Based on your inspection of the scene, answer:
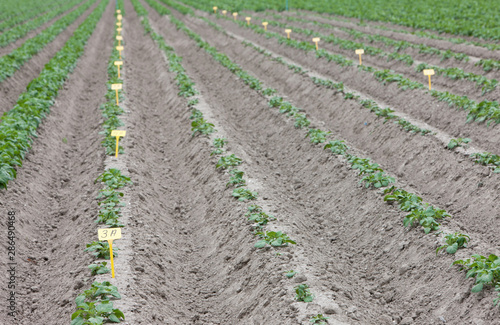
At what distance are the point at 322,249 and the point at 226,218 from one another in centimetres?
158

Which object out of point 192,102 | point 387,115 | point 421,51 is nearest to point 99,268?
point 387,115

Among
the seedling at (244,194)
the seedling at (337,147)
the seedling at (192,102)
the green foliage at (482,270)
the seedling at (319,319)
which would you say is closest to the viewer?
the seedling at (319,319)

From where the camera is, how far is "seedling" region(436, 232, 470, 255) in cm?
611

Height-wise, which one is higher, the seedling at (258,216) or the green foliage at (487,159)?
the seedling at (258,216)

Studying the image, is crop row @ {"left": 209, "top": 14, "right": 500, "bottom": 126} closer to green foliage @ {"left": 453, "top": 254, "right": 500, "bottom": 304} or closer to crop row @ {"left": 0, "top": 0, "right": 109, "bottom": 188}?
green foliage @ {"left": 453, "top": 254, "right": 500, "bottom": 304}

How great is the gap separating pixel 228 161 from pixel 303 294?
4.25 m

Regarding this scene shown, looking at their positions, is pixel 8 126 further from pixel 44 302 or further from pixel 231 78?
pixel 231 78

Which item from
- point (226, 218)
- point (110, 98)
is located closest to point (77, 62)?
point (110, 98)

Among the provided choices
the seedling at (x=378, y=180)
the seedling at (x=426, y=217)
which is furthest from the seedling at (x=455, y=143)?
the seedling at (x=426, y=217)

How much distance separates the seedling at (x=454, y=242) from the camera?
6.11m

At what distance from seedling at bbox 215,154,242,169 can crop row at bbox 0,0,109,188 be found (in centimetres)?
359

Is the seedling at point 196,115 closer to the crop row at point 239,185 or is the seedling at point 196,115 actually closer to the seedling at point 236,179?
the crop row at point 239,185

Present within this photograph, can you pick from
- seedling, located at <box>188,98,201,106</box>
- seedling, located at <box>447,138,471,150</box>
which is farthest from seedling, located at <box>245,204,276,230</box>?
seedling, located at <box>188,98,201,106</box>

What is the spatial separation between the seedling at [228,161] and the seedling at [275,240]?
2689 mm
